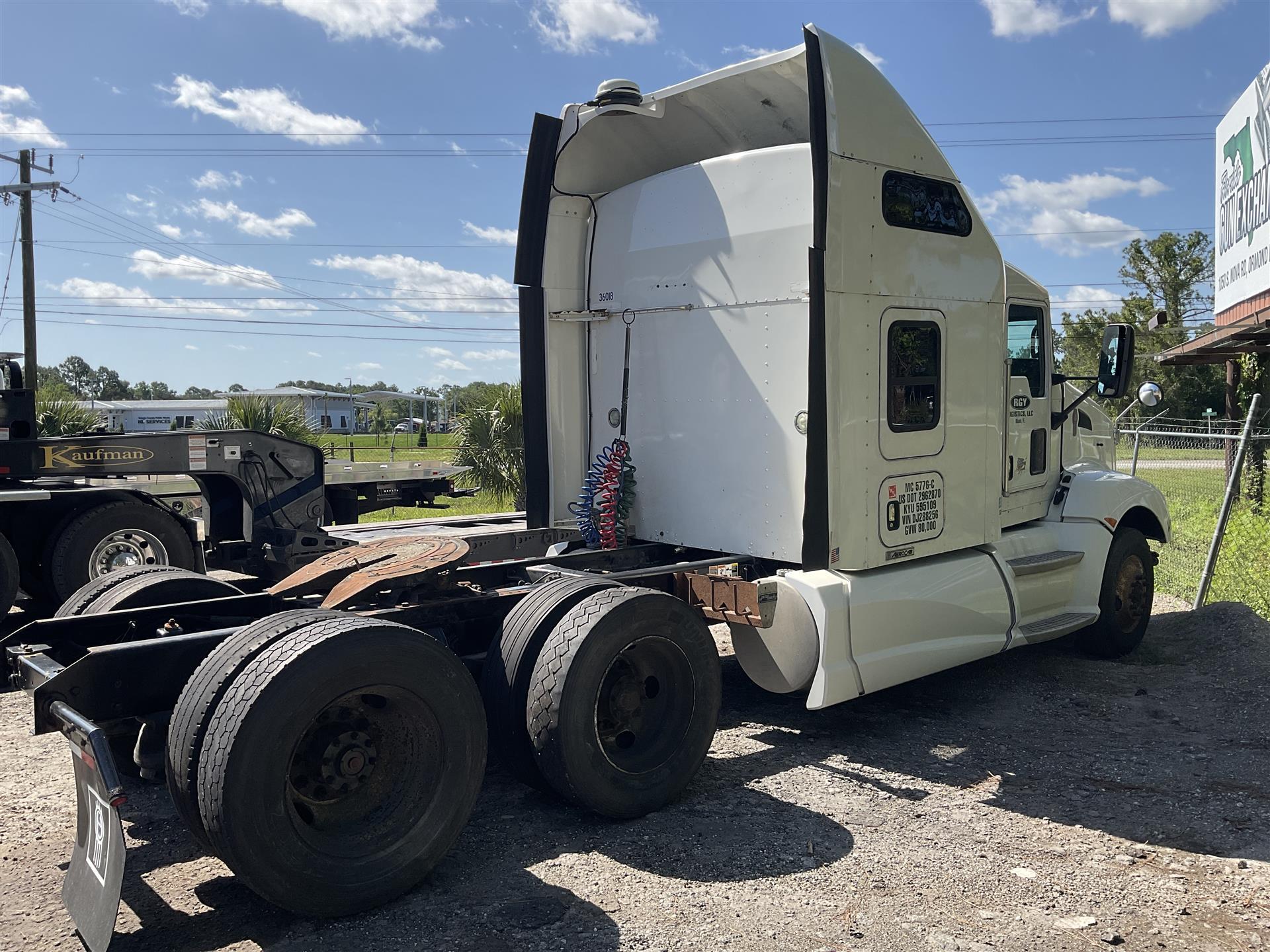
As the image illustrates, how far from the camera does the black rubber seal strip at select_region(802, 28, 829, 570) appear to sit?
507cm

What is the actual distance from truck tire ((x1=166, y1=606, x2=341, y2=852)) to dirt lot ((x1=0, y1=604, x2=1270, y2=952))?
1.52 feet

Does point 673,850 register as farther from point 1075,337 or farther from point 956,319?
point 1075,337

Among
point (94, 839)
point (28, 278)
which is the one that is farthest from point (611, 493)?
point (28, 278)

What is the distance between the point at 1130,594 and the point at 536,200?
Result: 17.5ft

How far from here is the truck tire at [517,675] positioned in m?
4.41

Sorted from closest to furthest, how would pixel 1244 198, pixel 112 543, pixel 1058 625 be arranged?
pixel 1058 625
pixel 112 543
pixel 1244 198

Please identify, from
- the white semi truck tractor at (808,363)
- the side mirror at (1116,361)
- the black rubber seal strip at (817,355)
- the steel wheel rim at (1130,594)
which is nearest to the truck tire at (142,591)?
the white semi truck tractor at (808,363)

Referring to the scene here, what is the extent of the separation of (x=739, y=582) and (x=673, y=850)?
4.66ft

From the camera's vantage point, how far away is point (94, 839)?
3.42 meters

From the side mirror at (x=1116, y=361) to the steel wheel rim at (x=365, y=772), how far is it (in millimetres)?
5350

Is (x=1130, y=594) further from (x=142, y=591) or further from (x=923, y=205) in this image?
(x=142, y=591)

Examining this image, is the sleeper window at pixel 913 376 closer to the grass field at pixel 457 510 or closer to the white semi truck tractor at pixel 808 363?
the white semi truck tractor at pixel 808 363

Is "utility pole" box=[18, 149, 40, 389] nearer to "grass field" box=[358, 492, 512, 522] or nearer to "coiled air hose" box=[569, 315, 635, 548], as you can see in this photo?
"grass field" box=[358, 492, 512, 522]

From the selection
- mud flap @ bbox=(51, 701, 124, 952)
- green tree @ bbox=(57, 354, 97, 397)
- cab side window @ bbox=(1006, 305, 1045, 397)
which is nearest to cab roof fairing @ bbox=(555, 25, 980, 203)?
cab side window @ bbox=(1006, 305, 1045, 397)
